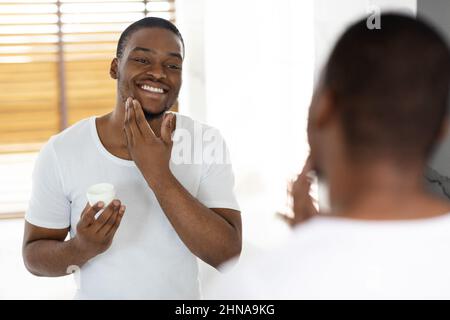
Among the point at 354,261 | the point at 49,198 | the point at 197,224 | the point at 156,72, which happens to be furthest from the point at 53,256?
the point at 354,261

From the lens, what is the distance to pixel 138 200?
1.01 m

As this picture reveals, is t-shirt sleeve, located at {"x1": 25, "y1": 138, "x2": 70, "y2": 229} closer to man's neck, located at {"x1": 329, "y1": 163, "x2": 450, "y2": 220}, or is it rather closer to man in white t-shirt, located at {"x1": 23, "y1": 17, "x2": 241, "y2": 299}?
man in white t-shirt, located at {"x1": 23, "y1": 17, "x2": 241, "y2": 299}

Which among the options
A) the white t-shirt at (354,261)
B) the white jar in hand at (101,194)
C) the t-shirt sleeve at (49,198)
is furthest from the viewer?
the t-shirt sleeve at (49,198)

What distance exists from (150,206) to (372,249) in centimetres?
64

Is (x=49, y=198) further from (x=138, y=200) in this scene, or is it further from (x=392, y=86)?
(x=392, y=86)

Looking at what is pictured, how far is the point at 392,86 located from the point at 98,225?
0.57m

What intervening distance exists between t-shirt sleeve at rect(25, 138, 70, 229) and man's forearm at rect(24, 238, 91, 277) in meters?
0.03

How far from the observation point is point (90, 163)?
100cm

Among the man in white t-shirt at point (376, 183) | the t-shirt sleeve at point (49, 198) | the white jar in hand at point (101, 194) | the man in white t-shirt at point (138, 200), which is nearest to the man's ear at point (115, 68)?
the man in white t-shirt at point (138, 200)

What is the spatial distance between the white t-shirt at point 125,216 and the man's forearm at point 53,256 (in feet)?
0.11

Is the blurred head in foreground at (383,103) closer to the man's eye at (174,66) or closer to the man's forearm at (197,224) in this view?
the man's forearm at (197,224)

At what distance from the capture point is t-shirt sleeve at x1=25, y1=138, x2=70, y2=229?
0.97 m

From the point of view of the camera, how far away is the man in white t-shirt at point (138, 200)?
94 cm
